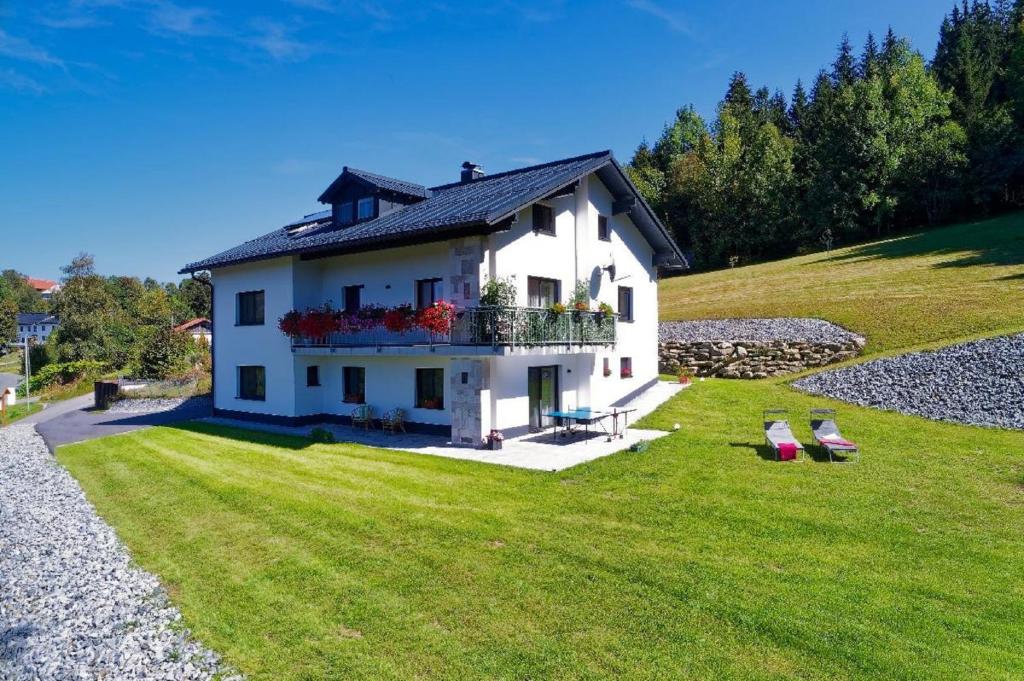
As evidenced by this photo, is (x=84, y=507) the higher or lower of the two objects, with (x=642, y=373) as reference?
lower

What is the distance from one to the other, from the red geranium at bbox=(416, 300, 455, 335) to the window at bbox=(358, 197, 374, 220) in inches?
281

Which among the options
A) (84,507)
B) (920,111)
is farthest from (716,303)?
(920,111)

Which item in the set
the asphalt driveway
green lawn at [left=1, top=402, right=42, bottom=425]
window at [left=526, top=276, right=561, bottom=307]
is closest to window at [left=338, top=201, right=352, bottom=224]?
window at [left=526, top=276, right=561, bottom=307]

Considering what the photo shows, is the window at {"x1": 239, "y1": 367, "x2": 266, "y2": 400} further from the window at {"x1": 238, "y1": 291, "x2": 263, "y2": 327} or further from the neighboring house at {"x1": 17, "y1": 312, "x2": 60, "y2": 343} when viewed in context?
the neighboring house at {"x1": 17, "y1": 312, "x2": 60, "y2": 343}

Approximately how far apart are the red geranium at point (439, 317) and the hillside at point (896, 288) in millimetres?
17651

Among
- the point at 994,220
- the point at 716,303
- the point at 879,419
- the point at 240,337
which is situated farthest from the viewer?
the point at 994,220

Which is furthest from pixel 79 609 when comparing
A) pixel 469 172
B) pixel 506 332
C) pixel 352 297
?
pixel 469 172

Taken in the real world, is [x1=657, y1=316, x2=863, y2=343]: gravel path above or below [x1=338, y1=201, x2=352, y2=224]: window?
below

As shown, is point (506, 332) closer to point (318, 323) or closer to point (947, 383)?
point (318, 323)

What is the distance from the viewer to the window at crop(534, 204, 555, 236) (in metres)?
18.2

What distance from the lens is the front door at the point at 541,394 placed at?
17984 mm

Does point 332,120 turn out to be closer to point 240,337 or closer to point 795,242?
point 240,337

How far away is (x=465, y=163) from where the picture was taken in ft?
78.3

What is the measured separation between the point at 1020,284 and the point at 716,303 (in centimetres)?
1414
